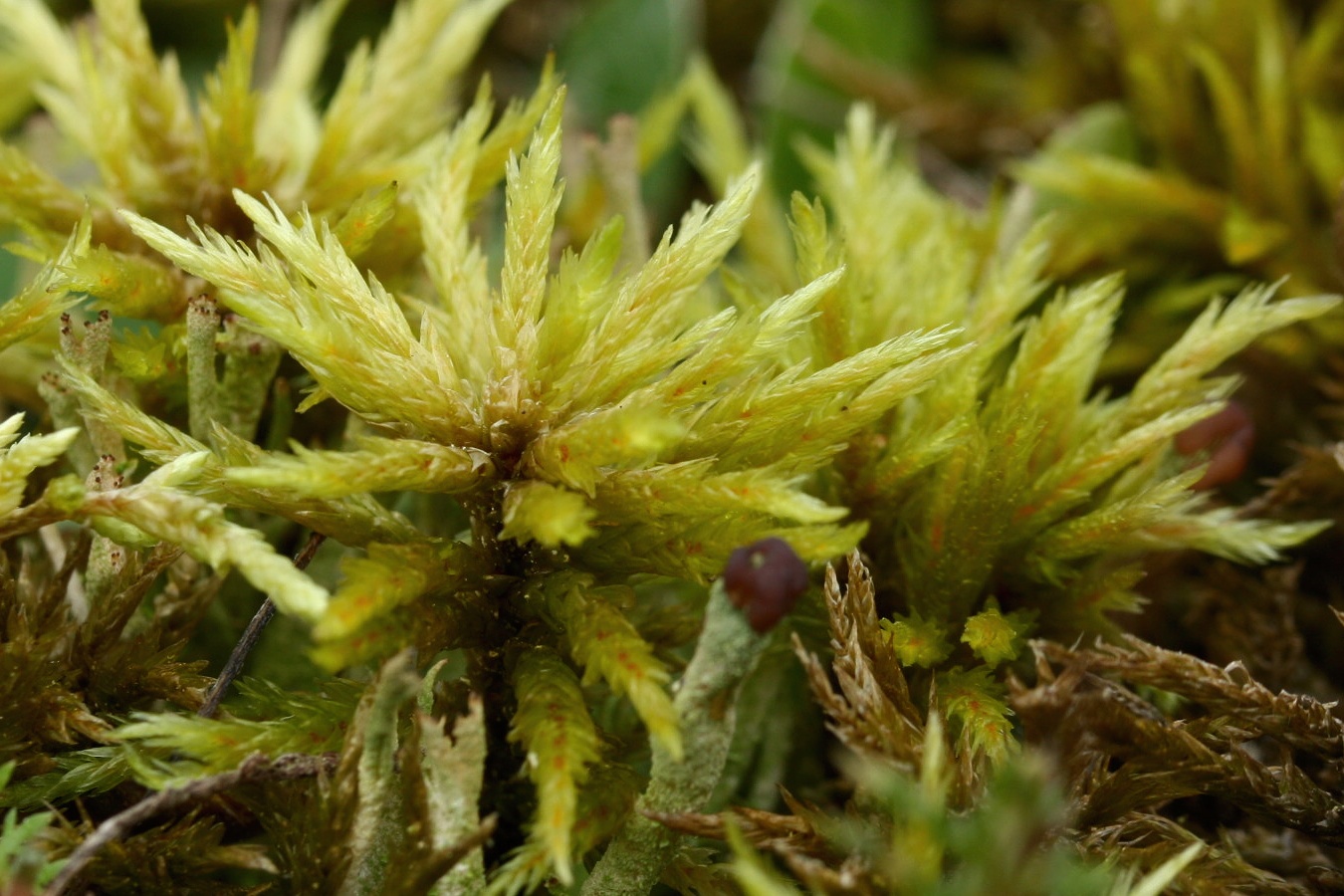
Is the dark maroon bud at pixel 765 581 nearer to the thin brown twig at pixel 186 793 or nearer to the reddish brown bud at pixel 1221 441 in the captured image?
the thin brown twig at pixel 186 793

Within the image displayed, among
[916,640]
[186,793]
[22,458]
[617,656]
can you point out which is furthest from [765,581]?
[22,458]

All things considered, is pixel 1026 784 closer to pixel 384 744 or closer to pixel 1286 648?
pixel 384 744

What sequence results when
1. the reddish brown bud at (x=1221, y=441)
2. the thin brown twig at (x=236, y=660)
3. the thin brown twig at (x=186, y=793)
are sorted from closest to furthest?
the thin brown twig at (x=186, y=793) → the thin brown twig at (x=236, y=660) → the reddish brown bud at (x=1221, y=441)

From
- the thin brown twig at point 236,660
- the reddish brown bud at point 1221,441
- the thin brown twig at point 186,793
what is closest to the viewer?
the thin brown twig at point 186,793

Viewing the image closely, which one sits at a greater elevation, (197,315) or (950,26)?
(197,315)

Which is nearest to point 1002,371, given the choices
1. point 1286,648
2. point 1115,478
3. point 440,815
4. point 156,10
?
point 1115,478

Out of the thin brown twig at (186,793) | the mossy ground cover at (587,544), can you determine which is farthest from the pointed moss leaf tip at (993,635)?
the thin brown twig at (186,793)

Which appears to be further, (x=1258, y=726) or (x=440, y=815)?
(x=1258, y=726)
